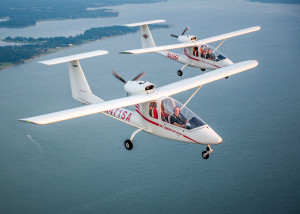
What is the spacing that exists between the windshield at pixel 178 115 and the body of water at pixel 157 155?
38.7 metres

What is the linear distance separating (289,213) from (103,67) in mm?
74637

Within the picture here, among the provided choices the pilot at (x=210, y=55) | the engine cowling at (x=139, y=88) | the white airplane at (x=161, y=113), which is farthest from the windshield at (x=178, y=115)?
the pilot at (x=210, y=55)

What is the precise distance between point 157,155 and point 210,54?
33.3 meters

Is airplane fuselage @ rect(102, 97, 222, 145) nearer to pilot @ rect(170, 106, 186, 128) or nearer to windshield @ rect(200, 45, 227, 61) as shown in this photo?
pilot @ rect(170, 106, 186, 128)

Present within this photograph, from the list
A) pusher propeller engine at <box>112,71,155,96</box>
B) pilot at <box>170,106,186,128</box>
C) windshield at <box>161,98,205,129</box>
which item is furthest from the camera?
pusher propeller engine at <box>112,71,155,96</box>

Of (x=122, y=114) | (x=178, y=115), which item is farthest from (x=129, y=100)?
(x=122, y=114)

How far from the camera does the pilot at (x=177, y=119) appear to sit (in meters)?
23.3

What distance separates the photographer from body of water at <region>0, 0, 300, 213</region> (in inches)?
2403

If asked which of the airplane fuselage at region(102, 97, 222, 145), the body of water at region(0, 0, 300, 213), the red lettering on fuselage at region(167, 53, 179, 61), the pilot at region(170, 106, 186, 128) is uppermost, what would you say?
the pilot at region(170, 106, 186, 128)

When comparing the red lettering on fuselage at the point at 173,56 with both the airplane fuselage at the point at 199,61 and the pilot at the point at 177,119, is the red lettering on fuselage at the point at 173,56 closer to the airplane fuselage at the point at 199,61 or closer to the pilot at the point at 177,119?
the airplane fuselage at the point at 199,61

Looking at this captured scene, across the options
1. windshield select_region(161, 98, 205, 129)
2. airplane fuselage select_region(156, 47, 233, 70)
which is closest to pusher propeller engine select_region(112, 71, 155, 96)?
windshield select_region(161, 98, 205, 129)

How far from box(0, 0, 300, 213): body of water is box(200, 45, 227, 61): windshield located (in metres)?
29.9

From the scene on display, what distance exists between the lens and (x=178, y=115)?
922 inches

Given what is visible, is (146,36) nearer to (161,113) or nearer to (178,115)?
(161,113)
